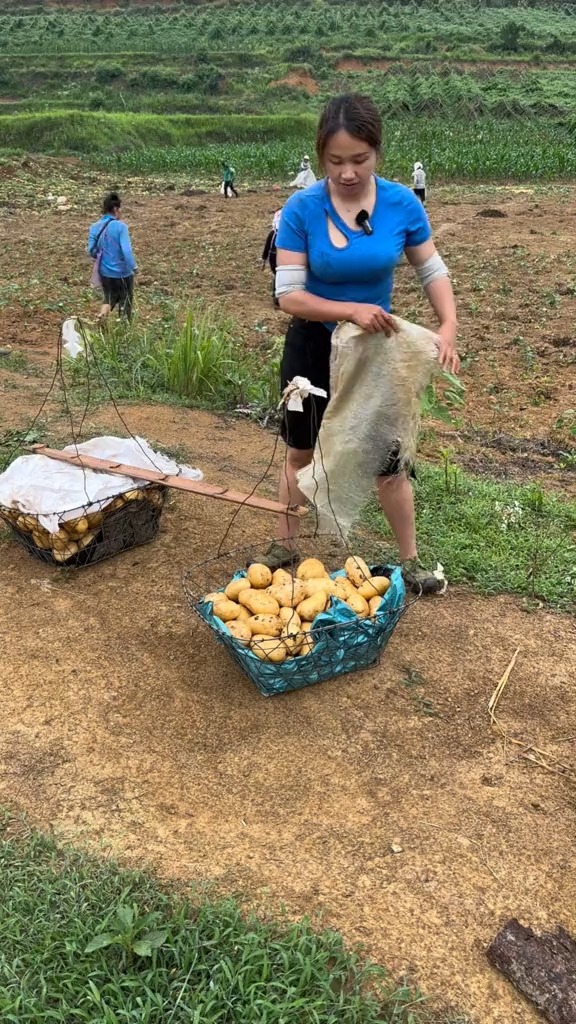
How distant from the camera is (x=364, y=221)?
8.13ft

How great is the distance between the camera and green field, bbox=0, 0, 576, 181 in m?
23.6

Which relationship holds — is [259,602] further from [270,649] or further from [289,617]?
[270,649]

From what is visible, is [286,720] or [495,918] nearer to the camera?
[495,918]

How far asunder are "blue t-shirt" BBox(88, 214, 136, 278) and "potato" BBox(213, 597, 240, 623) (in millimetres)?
6013

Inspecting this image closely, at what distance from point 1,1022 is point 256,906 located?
1.90 feet

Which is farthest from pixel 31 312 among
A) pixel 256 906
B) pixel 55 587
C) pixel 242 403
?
pixel 256 906

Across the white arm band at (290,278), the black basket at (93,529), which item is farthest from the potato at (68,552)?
the white arm band at (290,278)

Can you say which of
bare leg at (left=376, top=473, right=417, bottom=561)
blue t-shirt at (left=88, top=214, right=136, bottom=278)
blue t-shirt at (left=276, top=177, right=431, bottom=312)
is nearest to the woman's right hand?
blue t-shirt at (left=276, top=177, right=431, bottom=312)

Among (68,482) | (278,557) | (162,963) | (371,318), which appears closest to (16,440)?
(68,482)

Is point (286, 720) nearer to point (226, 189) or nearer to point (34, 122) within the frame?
point (226, 189)

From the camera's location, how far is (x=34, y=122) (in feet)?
82.1

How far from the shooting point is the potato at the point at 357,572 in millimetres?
2691

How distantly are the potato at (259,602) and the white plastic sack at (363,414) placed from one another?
1.13 feet

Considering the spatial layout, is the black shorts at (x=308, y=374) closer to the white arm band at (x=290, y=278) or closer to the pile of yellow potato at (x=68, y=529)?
the white arm band at (x=290, y=278)
